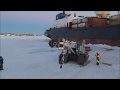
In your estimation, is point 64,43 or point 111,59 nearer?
point 111,59

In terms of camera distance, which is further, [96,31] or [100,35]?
[96,31]

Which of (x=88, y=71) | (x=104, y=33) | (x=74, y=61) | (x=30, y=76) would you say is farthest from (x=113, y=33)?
(x=30, y=76)

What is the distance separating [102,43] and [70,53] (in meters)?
8.14

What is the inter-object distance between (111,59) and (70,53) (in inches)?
122

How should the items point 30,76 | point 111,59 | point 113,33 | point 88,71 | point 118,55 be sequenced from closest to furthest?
point 30,76 → point 88,71 → point 111,59 → point 118,55 → point 113,33

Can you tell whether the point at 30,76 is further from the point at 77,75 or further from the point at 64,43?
the point at 64,43

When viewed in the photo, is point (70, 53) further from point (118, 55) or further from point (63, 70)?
point (118, 55)

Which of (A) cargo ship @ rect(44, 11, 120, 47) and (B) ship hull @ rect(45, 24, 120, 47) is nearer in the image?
(B) ship hull @ rect(45, 24, 120, 47)

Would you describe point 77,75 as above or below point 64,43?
below

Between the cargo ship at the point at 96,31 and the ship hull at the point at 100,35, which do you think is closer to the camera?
the ship hull at the point at 100,35

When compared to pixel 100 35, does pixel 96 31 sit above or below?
above

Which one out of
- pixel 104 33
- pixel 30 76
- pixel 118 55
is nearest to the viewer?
pixel 30 76

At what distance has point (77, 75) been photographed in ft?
27.6
